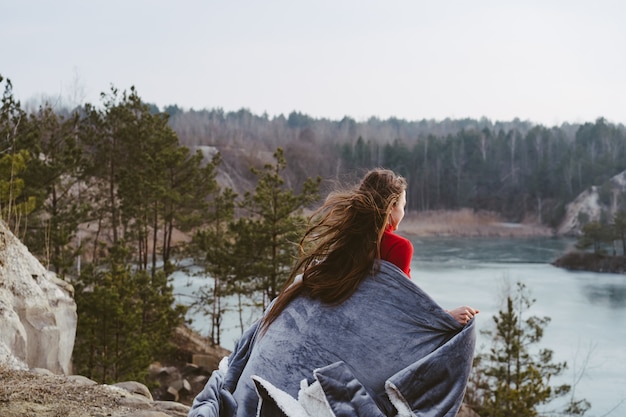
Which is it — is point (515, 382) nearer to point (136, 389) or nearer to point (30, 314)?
point (30, 314)

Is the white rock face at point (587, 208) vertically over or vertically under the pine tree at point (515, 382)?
over

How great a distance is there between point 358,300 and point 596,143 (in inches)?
2929

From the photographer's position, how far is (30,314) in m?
5.65

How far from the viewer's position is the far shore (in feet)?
174

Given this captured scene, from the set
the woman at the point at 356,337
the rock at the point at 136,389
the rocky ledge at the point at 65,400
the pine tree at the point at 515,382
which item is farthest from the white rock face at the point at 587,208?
the woman at the point at 356,337

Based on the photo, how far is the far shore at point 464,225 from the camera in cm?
5312

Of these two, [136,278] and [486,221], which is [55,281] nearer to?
[136,278]

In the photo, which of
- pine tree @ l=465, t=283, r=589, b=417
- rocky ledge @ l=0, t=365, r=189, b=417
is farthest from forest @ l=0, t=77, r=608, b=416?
pine tree @ l=465, t=283, r=589, b=417

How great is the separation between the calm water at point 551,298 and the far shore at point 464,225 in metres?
8.10

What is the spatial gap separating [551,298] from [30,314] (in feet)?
83.6

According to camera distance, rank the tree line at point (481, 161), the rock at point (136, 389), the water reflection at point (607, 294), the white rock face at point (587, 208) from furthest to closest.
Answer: the tree line at point (481, 161) → the white rock face at point (587, 208) → the water reflection at point (607, 294) → the rock at point (136, 389)

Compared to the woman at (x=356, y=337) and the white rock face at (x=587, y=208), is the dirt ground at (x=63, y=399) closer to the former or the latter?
the woman at (x=356, y=337)

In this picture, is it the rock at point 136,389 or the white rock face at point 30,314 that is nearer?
the rock at point 136,389

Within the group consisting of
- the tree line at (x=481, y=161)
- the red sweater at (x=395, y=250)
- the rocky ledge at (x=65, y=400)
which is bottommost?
the rocky ledge at (x=65, y=400)
